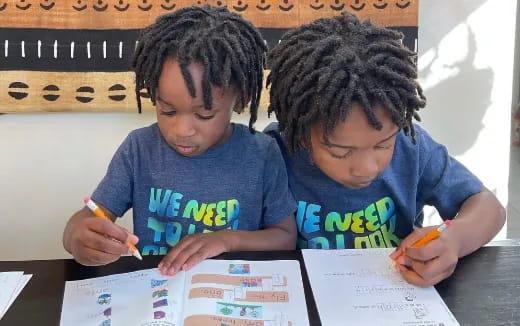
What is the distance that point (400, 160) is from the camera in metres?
1.06

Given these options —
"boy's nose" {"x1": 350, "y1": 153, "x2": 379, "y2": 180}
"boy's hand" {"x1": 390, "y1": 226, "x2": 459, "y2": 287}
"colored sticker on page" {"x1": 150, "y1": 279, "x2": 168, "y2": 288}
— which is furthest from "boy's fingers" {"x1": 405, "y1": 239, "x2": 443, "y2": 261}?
"colored sticker on page" {"x1": 150, "y1": 279, "x2": 168, "y2": 288}

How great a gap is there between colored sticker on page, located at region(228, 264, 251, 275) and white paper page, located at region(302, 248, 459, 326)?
9cm

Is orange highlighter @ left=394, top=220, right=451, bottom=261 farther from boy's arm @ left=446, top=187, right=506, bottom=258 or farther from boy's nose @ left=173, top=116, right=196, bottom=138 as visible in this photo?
boy's nose @ left=173, top=116, right=196, bottom=138

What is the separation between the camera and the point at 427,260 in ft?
2.69

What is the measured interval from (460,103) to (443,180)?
0.71 meters

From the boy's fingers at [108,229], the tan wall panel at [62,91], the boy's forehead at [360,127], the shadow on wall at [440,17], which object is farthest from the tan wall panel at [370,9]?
the boy's fingers at [108,229]

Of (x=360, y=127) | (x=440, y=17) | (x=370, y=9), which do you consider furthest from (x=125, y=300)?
(x=440, y=17)

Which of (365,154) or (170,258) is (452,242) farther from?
(170,258)

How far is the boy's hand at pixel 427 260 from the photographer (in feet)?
2.66

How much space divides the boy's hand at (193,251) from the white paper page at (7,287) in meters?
0.20

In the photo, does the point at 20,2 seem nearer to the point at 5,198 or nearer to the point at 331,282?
the point at 5,198

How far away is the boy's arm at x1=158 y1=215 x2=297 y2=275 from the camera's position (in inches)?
33.9

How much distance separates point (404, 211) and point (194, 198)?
1.20 feet

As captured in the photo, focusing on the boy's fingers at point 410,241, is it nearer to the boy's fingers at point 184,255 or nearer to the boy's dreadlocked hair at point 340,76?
the boy's dreadlocked hair at point 340,76
